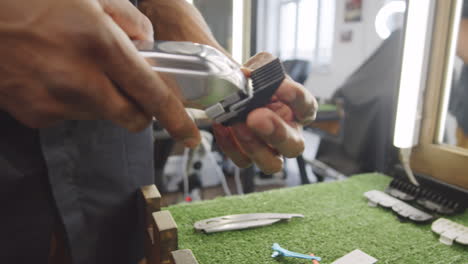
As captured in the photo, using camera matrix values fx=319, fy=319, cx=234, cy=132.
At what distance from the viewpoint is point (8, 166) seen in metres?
0.36

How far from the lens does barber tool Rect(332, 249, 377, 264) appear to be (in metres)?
0.43

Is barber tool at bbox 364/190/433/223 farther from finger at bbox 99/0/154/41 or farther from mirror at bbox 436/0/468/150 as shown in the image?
finger at bbox 99/0/154/41

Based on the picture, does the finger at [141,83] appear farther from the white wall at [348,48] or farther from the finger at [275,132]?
the white wall at [348,48]

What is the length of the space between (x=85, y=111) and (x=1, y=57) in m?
0.05

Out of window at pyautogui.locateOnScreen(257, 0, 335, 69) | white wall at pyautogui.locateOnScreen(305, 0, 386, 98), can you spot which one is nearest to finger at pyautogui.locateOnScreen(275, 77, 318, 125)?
white wall at pyautogui.locateOnScreen(305, 0, 386, 98)

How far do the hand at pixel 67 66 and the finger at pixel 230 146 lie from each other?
17 centimetres

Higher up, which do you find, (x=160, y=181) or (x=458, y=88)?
(x=458, y=88)

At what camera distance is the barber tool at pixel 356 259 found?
428 millimetres

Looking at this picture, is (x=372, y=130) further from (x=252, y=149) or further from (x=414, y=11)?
(x=252, y=149)

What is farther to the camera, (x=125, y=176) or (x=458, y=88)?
(x=458, y=88)

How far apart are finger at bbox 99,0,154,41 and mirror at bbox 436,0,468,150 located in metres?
0.65

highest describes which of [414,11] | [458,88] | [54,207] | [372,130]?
[414,11]

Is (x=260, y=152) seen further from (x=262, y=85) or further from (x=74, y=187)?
(x=74, y=187)

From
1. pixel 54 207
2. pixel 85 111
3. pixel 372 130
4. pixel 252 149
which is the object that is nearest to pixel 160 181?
pixel 372 130
